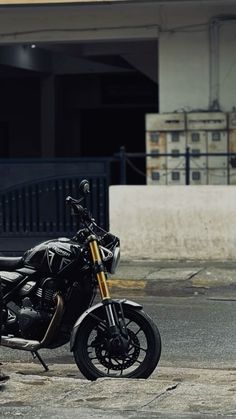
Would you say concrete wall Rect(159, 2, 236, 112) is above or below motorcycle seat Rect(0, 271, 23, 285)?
above

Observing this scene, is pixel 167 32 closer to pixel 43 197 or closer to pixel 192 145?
pixel 192 145

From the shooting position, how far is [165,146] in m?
14.8

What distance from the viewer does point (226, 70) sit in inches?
575

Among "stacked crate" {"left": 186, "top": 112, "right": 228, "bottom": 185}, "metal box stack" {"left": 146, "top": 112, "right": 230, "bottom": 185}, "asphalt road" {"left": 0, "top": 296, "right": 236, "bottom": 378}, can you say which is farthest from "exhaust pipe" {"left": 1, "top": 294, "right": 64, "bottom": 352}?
"stacked crate" {"left": 186, "top": 112, "right": 228, "bottom": 185}

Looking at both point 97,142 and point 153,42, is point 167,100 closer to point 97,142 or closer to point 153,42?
point 153,42

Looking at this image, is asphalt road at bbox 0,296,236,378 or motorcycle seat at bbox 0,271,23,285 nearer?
motorcycle seat at bbox 0,271,23,285

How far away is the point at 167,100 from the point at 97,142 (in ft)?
30.2

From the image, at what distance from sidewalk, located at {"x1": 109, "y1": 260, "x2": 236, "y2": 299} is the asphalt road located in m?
0.38

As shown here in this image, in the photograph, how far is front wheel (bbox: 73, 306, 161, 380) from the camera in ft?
21.4

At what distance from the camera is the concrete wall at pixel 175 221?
13.8m

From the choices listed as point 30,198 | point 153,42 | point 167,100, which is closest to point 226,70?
point 167,100

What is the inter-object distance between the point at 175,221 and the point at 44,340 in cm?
754

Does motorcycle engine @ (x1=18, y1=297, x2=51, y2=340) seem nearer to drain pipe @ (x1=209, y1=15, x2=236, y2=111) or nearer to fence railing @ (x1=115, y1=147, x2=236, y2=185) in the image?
fence railing @ (x1=115, y1=147, x2=236, y2=185)

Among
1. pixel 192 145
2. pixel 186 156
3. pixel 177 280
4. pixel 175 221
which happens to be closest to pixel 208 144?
pixel 192 145
